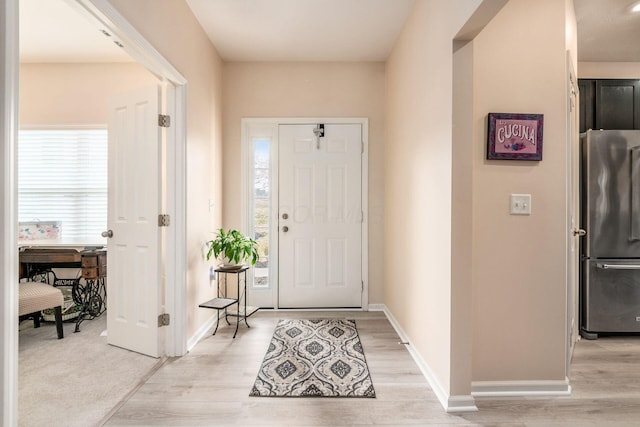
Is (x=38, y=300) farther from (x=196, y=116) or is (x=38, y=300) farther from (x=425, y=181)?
(x=425, y=181)

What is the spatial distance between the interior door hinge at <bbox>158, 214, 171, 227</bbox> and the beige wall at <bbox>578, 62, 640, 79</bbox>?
4125 millimetres

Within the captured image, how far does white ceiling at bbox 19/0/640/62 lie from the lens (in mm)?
2777

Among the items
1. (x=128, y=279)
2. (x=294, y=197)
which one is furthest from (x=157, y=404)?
(x=294, y=197)

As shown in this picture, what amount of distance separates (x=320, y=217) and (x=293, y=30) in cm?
185

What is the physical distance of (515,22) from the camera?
210 centimetres

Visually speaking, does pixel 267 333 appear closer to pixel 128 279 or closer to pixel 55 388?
pixel 128 279

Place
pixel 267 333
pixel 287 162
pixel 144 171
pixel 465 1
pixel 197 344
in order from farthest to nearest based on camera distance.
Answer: pixel 287 162, pixel 267 333, pixel 197 344, pixel 144 171, pixel 465 1

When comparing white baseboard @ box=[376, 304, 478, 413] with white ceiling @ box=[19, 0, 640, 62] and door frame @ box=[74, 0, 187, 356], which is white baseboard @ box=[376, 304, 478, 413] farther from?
white ceiling @ box=[19, 0, 640, 62]

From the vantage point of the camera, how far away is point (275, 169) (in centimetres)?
385

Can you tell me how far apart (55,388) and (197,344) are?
0.94 m

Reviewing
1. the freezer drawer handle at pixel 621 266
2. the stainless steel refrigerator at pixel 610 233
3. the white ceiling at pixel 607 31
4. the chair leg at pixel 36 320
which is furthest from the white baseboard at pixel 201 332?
the white ceiling at pixel 607 31

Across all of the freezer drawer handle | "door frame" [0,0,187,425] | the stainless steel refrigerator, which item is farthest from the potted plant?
the freezer drawer handle

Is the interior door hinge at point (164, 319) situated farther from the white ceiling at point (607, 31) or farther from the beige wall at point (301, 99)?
the white ceiling at point (607, 31)

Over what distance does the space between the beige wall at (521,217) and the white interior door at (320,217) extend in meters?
1.83
